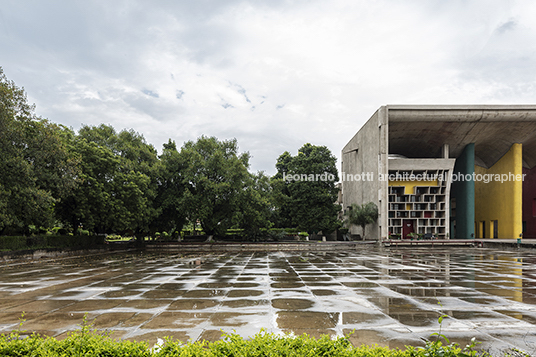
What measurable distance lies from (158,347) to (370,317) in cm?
401

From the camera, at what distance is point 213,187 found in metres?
26.9

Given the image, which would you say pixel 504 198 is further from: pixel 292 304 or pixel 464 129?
pixel 292 304

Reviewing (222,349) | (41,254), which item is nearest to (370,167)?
(41,254)

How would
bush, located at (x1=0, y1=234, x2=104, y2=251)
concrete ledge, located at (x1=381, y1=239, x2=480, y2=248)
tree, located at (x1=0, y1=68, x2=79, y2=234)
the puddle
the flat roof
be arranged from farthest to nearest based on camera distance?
the flat roof < concrete ledge, located at (x1=381, y1=239, x2=480, y2=248) < bush, located at (x1=0, y1=234, x2=104, y2=251) < tree, located at (x1=0, y1=68, x2=79, y2=234) < the puddle

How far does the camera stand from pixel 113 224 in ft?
80.6

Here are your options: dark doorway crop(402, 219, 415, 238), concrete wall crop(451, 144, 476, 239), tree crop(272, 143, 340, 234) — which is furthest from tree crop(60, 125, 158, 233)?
concrete wall crop(451, 144, 476, 239)

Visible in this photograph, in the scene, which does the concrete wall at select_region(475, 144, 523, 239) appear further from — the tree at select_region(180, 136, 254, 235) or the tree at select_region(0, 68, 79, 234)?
the tree at select_region(0, 68, 79, 234)

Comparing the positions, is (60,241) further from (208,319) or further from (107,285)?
(208,319)

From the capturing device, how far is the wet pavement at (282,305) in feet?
17.9

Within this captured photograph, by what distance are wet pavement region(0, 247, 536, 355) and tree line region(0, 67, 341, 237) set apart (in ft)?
28.0

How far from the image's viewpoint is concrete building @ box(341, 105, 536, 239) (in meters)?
33.7

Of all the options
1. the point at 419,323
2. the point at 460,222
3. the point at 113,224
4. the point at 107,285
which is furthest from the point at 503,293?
the point at 460,222

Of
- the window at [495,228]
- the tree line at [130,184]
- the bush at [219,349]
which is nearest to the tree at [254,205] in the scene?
the tree line at [130,184]

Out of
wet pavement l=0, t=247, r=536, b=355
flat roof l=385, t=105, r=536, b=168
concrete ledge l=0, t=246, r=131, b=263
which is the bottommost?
concrete ledge l=0, t=246, r=131, b=263
